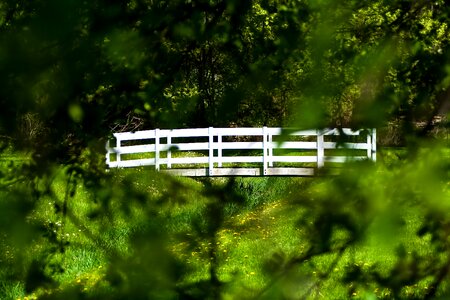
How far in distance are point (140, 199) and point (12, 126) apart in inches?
16.9

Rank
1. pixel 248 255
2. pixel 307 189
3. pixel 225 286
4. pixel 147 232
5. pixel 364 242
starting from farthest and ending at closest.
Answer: pixel 248 255 < pixel 225 286 < pixel 307 189 < pixel 364 242 < pixel 147 232

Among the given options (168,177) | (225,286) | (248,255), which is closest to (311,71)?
(168,177)

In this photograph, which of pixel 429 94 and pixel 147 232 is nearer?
pixel 147 232

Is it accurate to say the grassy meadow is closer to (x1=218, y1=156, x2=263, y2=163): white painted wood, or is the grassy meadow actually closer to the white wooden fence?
the white wooden fence

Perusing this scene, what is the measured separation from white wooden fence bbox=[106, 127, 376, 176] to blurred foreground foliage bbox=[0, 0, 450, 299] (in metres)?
0.06

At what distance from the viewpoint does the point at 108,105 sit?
183 centimetres

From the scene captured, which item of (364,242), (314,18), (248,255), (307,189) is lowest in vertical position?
(248,255)

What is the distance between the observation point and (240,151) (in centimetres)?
2273

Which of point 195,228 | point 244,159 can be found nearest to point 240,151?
point 244,159

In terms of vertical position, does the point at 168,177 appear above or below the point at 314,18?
below

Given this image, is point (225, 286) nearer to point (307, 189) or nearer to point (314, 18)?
point (307, 189)

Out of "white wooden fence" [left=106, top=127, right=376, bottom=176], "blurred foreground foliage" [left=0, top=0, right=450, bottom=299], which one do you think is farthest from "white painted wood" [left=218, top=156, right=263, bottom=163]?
"blurred foreground foliage" [left=0, top=0, right=450, bottom=299]

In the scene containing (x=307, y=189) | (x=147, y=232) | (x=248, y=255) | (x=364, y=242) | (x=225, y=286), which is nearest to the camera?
(x=147, y=232)

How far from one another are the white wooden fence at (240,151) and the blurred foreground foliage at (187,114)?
55 millimetres
